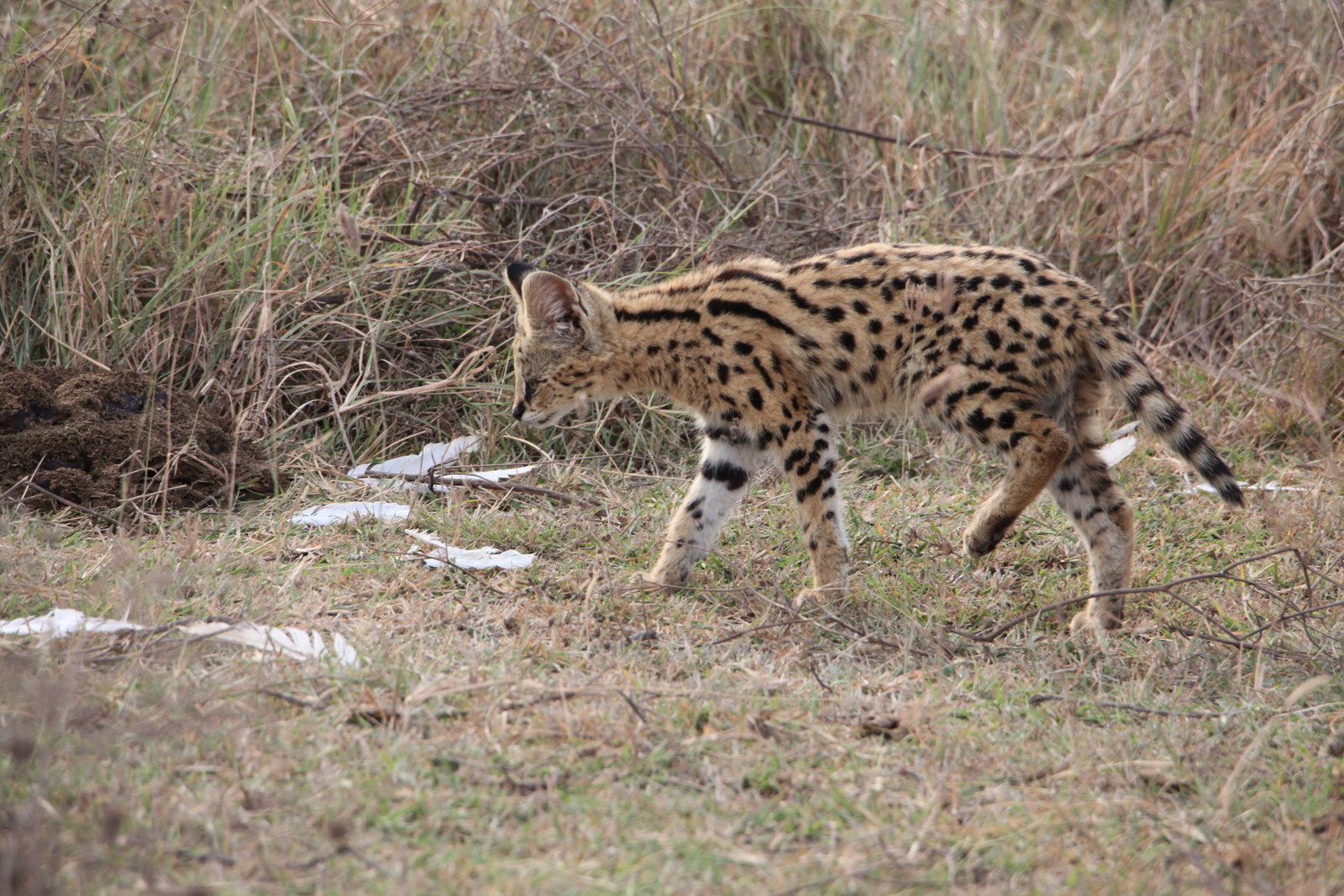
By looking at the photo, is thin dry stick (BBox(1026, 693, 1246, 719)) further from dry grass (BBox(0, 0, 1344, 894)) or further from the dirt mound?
the dirt mound

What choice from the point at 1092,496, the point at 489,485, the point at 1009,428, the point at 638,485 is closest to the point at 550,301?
the point at 489,485

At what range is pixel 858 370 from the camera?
17.0 ft

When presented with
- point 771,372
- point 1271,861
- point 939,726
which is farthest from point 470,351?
point 1271,861

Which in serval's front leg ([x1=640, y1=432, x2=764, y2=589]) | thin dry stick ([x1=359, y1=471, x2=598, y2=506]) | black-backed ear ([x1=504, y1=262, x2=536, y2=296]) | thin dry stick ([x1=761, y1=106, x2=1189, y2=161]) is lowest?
thin dry stick ([x1=359, y1=471, x2=598, y2=506])

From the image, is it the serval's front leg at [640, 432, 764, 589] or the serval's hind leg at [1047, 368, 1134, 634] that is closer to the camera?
the serval's hind leg at [1047, 368, 1134, 634]

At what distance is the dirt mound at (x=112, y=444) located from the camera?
215 inches

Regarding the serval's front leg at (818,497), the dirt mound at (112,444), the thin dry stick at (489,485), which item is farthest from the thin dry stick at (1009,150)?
the dirt mound at (112,444)

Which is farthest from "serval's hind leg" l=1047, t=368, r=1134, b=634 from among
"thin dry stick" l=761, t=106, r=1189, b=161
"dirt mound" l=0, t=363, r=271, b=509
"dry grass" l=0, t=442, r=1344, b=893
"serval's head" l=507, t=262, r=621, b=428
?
"dirt mound" l=0, t=363, r=271, b=509

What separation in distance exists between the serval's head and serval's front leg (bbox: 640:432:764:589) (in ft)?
1.85

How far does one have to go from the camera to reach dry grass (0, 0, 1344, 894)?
3.16 metres

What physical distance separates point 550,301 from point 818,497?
1.38 metres

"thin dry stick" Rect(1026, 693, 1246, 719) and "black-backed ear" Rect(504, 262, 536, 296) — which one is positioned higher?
"black-backed ear" Rect(504, 262, 536, 296)

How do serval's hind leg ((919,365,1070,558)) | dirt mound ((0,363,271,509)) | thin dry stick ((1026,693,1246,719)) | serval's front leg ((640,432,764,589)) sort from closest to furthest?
1. thin dry stick ((1026,693,1246,719))
2. serval's hind leg ((919,365,1070,558))
3. serval's front leg ((640,432,764,589))
4. dirt mound ((0,363,271,509))

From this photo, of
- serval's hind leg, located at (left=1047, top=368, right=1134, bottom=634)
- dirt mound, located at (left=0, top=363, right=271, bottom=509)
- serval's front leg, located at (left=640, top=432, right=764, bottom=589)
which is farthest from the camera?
dirt mound, located at (left=0, top=363, right=271, bottom=509)
